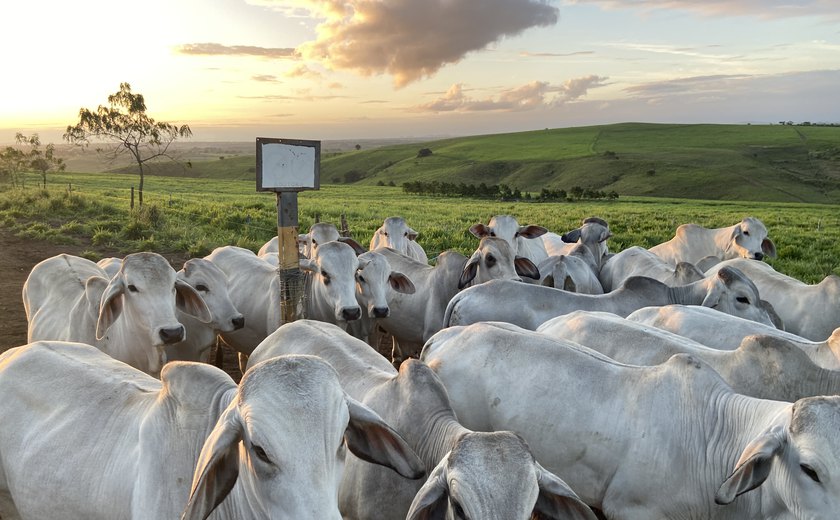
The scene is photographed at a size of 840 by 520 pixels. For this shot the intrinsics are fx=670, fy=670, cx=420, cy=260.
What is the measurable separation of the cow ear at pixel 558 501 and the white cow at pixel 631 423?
1.24 meters

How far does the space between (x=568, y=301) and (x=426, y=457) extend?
12.1ft

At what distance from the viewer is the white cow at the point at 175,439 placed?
2699 millimetres

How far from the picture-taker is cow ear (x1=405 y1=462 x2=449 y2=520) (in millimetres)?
2920

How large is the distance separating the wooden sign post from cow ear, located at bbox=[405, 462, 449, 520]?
3881 mm

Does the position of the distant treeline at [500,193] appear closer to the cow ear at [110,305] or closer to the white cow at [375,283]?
the white cow at [375,283]

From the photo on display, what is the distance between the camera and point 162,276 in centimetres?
601

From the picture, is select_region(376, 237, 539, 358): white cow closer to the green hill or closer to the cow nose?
the cow nose

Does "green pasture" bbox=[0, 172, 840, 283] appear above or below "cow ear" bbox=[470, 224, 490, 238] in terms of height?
below

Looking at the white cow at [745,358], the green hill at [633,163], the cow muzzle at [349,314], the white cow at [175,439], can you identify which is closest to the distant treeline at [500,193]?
the green hill at [633,163]

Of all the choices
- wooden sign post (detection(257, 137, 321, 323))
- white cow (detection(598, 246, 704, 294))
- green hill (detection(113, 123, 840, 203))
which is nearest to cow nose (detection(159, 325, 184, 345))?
wooden sign post (detection(257, 137, 321, 323))

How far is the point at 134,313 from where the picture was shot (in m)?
5.99

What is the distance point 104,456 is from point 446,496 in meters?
2.04

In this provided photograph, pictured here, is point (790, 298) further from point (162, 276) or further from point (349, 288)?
point (162, 276)

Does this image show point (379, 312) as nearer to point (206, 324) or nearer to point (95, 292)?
point (206, 324)
